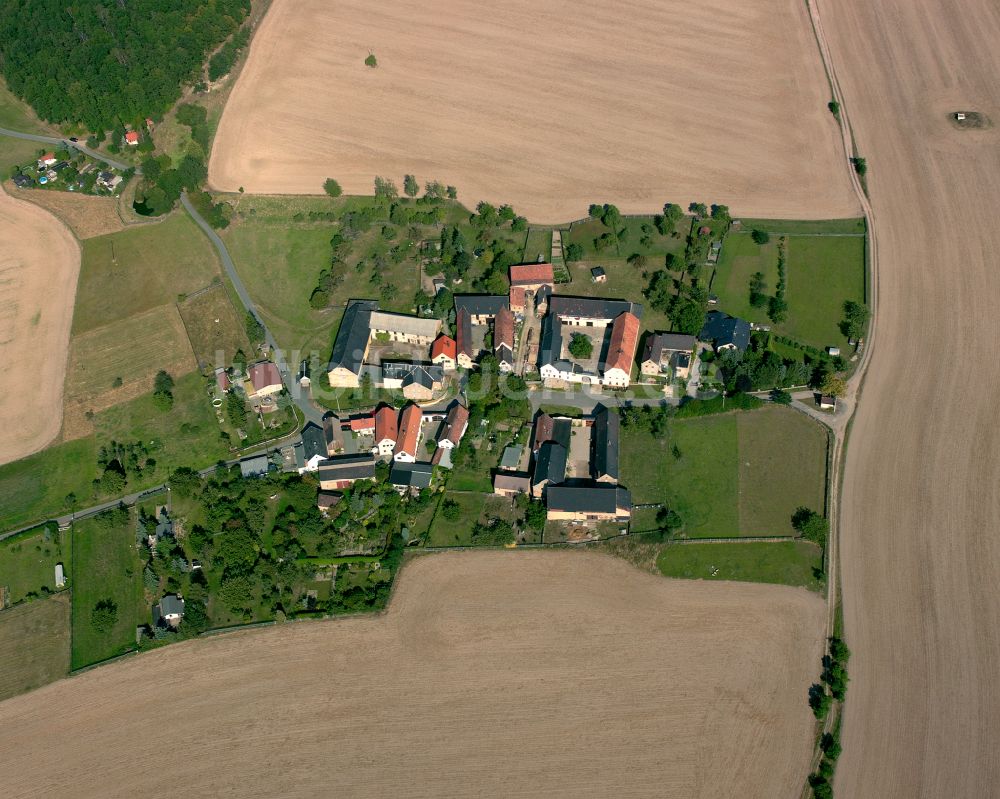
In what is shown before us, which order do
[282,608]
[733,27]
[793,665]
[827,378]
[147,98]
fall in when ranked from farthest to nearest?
1. [733,27]
2. [147,98]
3. [827,378]
4. [282,608]
5. [793,665]

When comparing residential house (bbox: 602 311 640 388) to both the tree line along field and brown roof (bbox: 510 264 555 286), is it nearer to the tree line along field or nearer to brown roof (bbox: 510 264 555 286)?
the tree line along field

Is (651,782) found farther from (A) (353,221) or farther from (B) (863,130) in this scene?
(B) (863,130)

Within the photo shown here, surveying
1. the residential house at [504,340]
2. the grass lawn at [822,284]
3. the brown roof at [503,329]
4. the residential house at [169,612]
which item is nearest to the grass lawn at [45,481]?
the residential house at [169,612]

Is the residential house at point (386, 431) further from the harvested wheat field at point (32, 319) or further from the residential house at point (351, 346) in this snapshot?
the harvested wheat field at point (32, 319)

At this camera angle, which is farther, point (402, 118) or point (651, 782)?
point (402, 118)

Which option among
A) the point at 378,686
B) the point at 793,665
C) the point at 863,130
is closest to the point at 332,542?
the point at 378,686

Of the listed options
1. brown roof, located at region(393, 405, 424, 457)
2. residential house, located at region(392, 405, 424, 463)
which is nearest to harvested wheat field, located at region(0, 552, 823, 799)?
residential house, located at region(392, 405, 424, 463)

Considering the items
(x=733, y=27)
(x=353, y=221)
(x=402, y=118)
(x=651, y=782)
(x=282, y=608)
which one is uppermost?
(x=733, y=27)
